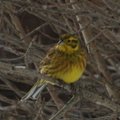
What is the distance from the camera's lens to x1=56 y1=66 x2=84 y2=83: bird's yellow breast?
4.10 metres

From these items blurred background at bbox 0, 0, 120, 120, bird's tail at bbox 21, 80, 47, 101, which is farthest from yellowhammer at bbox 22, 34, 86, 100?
blurred background at bbox 0, 0, 120, 120

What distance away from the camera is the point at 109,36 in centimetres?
475

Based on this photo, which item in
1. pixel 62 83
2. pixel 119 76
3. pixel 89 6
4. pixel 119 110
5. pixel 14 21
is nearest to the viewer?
pixel 119 110

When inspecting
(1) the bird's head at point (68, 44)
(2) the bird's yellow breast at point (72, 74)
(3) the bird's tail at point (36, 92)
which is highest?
(1) the bird's head at point (68, 44)

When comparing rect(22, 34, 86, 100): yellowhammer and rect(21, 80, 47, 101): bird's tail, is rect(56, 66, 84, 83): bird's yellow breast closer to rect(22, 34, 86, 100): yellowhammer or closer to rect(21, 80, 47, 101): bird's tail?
rect(22, 34, 86, 100): yellowhammer

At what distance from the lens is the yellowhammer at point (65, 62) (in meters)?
4.12

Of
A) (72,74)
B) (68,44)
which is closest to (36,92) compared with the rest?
(72,74)

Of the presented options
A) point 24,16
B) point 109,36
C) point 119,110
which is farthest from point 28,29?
point 119,110

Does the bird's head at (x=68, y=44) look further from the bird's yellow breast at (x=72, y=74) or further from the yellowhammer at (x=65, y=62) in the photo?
the bird's yellow breast at (x=72, y=74)

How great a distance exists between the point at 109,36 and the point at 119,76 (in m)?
1.60

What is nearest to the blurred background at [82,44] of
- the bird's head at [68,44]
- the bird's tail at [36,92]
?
the bird's tail at [36,92]

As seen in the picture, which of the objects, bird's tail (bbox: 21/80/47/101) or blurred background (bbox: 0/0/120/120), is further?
bird's tail (bbox: 21/80/47/101)

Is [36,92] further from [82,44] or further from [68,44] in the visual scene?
[82,44]

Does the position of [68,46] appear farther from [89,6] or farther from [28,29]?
[28,29]
